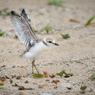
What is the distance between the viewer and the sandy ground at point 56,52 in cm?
399

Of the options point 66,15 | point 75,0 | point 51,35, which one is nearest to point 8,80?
point 51,35

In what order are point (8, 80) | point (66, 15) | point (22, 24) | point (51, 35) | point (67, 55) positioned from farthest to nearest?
point (66, 15) < point (51, 35) < point (67, 55) < point (22, 24) < point (8, 80)

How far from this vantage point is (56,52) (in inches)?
238

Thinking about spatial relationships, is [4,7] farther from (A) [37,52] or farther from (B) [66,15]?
(A) [37,52]

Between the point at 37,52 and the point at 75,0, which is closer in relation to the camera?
the point at 37,52

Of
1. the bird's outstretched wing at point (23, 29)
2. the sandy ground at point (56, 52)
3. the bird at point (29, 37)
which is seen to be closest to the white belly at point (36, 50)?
the bird at point (29, 37)

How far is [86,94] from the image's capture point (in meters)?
3.62

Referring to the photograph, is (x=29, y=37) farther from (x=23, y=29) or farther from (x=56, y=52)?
(x=56, y=52)

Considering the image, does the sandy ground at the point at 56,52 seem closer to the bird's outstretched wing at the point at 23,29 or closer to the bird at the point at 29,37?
the bird at the point at 29,37

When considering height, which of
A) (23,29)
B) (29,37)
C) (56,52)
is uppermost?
(23,29)

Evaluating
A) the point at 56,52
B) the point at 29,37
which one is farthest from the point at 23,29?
the point at 56,52

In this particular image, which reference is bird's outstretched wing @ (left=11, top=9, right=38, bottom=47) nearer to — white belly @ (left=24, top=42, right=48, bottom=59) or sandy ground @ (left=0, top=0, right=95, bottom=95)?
white belly @ (left=24, top=42, right=48, bottom=59)

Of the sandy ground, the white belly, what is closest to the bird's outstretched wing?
the white belly

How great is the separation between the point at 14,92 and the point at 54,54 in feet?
8.22
